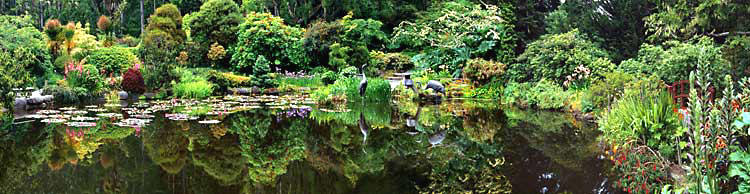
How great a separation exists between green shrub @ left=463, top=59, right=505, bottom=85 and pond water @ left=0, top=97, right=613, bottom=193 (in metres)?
4.41

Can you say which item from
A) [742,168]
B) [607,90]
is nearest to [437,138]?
[607,90]

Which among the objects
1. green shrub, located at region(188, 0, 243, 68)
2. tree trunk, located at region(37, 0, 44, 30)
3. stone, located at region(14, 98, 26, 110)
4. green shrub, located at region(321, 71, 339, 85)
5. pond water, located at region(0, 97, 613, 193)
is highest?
tree trunk, located at region(37, 0, 44, 30)

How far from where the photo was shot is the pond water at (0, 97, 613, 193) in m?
4.30

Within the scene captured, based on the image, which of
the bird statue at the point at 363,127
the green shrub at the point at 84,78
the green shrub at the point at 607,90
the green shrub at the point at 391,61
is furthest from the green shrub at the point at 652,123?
the green shrub at the point at 391,61

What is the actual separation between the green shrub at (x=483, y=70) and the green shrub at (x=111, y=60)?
374 inches

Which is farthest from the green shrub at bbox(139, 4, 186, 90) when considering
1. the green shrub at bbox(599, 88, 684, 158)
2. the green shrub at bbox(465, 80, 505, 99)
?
the green shrub at bbox(599, 88, 684, 158)

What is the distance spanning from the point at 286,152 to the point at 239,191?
178cm

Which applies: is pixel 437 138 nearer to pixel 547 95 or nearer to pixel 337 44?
pixel 547 95

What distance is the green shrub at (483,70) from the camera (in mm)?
14172

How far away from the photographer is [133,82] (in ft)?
41.6

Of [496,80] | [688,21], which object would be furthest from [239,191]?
[496,80]

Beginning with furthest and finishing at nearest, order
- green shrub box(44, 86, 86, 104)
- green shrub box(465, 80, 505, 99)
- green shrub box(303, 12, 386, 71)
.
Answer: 1. green shrub box(303, 12, 386, 71)
2. green shrub box(465, 80, 505, 99)
3. green shrub box(44, 86, 86, 104)

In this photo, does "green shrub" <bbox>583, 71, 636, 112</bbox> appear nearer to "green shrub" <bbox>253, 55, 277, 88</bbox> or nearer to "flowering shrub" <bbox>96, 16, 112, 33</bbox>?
"green shrub" <bbox>253, 55, 277, 88</bbox>

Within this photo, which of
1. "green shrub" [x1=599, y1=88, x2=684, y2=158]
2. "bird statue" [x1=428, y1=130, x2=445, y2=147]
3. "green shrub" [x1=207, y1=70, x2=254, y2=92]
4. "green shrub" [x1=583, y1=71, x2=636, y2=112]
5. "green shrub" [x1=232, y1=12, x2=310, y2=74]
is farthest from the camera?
"green shrub" [x1=232, y1=12, x2=310, y2=74]
